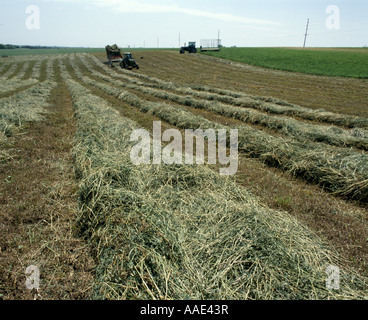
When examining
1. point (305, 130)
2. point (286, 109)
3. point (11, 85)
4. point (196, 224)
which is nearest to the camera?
point (196, 224)

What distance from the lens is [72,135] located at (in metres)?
7.56

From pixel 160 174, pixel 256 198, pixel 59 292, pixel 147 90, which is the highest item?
pixel 147 90

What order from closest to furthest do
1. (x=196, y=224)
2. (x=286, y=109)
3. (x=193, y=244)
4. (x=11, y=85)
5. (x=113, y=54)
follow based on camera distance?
(x=193, y=244), (x=196, y=224), (x=286, y=109), (x=11, y=85), (x=113, y=54)

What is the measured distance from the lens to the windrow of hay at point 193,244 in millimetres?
2486

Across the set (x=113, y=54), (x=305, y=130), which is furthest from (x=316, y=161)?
(x=113, y=54)

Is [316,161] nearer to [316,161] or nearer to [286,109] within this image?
[316,161]

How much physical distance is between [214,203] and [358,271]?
81.7 inches

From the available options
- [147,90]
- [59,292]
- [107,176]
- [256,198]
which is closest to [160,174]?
[107,176]

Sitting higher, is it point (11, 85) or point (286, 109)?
point (11, 85)

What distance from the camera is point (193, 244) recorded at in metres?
3.07

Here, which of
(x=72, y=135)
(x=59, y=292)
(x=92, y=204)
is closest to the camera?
(x=59, y=292)

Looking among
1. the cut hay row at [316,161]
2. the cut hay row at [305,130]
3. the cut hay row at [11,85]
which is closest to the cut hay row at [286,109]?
the cut hay row at [305,130]

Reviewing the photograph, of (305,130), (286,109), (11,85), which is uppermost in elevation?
(11,85)
